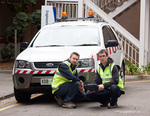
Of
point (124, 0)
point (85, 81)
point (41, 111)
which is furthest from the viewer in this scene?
point (124, 0)

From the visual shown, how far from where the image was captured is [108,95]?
875 cm

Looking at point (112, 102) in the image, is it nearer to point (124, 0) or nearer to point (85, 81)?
point (85, 81)

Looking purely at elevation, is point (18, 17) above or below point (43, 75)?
above

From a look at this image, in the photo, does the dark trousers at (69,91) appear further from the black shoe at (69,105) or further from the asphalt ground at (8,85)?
the asphalt ground at (8,85)

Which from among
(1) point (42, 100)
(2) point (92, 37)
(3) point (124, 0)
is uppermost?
(3) point (124, 0)

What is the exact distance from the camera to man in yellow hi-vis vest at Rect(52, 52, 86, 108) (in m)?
8.90

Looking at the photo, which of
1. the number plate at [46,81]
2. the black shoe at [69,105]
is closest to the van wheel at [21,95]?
the number plate at [46,81]

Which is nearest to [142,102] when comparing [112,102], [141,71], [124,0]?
[112,102]

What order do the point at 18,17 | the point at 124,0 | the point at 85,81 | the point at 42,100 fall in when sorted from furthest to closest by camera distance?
the point at 18,17 → the point at 124,0 → the point at 42,100 → the point at 85,81

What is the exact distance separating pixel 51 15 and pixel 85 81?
21.3ft

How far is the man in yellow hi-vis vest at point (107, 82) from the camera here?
339 inches

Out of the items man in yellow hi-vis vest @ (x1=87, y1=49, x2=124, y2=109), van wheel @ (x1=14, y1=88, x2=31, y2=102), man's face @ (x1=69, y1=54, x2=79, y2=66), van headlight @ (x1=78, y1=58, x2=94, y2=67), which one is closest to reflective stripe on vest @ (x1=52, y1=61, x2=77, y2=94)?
man's face @ (x1=69, y1=54, x2=79, y2=66)

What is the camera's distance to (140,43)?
16250mm

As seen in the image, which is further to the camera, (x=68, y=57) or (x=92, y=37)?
(x=92, y=37)
